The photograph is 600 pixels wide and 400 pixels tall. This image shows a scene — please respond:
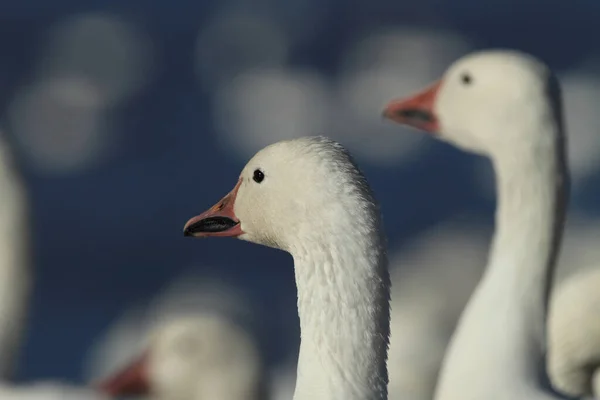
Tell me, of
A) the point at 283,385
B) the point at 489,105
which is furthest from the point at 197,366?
the point at 283,385

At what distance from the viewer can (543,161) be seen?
5656mm

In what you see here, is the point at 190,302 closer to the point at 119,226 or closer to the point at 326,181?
the point at 326,181

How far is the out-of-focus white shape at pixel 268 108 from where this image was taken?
2517 cm

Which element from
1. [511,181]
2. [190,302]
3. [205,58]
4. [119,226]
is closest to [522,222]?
[511,181]

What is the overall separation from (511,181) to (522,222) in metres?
0.17

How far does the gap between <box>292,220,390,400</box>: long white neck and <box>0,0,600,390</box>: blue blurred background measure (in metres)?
12.7

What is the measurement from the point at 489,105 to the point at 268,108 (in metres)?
20.2

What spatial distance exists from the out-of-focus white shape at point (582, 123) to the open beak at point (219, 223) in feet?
59.5

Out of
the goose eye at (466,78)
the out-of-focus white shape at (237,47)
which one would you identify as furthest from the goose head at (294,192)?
the out-of-focus white shape at (237,47)

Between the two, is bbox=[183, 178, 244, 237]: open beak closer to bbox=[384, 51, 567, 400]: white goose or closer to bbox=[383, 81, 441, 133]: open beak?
bbox=[384, 51, 567, 400]: white goose

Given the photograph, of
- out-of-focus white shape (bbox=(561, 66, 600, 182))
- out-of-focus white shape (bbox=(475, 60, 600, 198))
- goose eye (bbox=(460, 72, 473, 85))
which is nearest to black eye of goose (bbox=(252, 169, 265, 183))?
goose eye (bbox=(460, 72, 473, 85))

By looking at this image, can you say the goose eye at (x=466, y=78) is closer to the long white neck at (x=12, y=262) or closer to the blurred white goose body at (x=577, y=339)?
the blurred white goose body at (x=577, y=339)

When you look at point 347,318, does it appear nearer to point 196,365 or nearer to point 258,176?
point 258,176

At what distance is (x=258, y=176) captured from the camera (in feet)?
13.0
